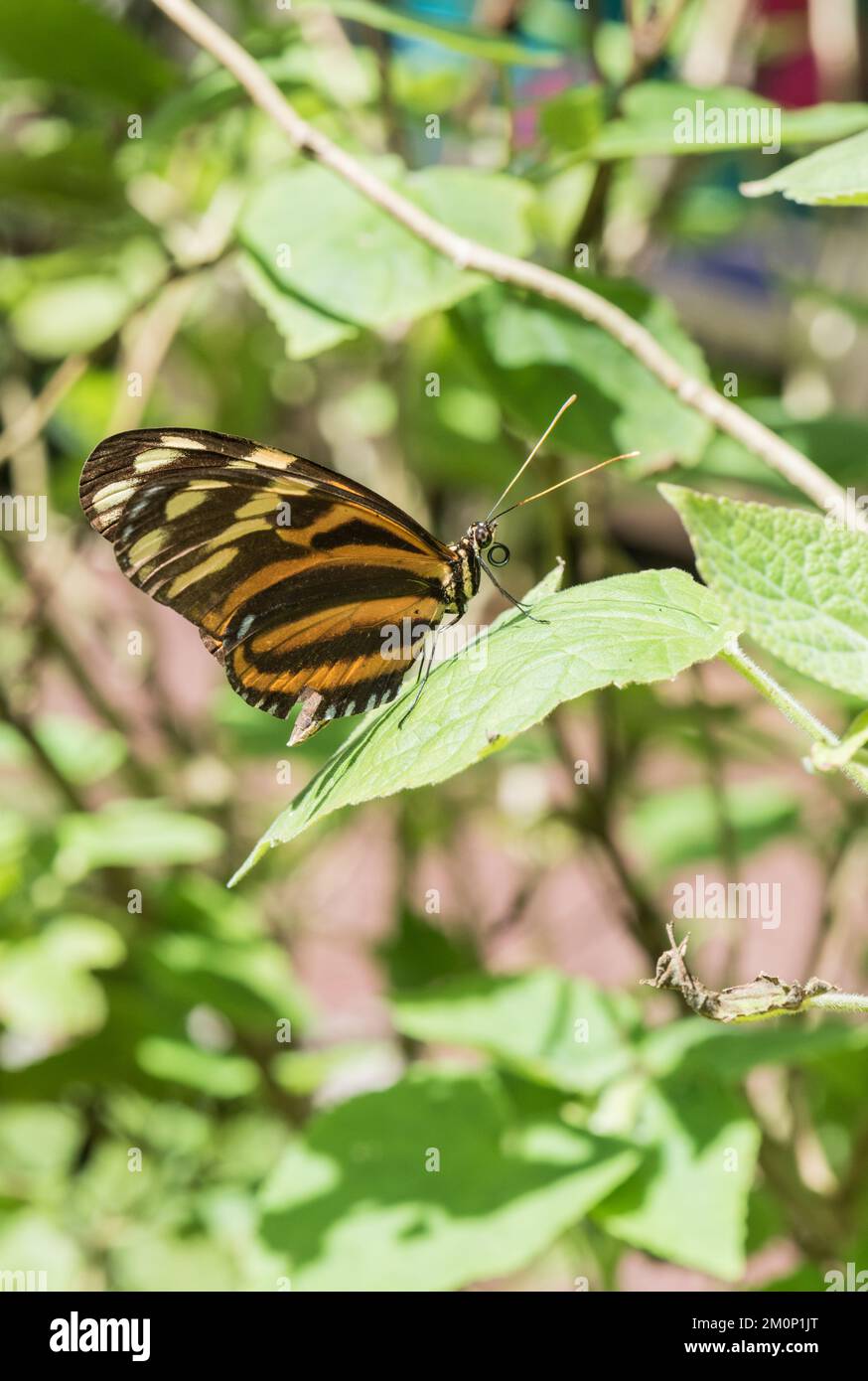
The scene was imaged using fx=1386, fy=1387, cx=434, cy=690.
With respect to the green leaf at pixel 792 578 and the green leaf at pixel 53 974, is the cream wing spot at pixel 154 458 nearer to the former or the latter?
the green leaf at pixel 792 578

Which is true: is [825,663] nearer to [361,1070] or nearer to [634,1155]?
[634,1155]

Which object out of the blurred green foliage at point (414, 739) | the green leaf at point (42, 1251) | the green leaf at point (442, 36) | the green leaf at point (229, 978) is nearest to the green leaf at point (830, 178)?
the blurred green foliage at point (414, 739)

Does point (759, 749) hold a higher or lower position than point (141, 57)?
lower

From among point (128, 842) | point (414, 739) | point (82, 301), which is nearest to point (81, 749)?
point (128, 842)

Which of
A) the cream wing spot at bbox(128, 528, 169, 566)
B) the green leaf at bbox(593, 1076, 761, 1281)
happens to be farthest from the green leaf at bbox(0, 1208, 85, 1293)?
the cream wing spot at bbox(128, 528, 169, 566)

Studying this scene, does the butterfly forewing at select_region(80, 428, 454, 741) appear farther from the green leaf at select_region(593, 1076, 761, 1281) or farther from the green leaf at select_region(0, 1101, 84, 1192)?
the green leaf at select_region(0, 1101, 84, 1192)

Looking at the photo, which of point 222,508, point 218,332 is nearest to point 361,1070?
point 222,508

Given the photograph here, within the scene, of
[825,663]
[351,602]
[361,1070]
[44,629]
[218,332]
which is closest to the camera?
[825,663]

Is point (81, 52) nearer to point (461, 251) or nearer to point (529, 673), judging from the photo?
point (461, 251)
